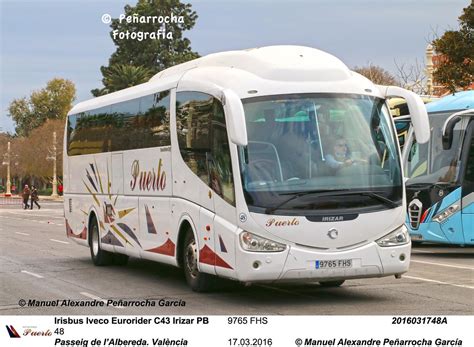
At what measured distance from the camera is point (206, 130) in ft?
45.5

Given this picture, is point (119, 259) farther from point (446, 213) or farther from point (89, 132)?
point (446, 213)

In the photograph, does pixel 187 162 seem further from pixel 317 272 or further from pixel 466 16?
pixel 466 16

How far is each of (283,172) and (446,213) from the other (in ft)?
30.2

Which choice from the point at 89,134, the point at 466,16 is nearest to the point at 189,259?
the point at 89,134

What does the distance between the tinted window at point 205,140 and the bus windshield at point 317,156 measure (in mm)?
408

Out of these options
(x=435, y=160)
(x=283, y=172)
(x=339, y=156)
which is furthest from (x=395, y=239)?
(x=435, y=160)

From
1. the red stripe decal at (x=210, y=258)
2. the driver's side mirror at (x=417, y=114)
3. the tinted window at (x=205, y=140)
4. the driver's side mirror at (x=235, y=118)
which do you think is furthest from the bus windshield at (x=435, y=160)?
the driver's side mirror at (x=235, y=118)

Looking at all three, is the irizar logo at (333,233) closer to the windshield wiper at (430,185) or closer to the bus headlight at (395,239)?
the bus headlight at (395,239)

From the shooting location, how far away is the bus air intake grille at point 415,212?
21.7m

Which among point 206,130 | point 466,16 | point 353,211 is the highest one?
point 466,16

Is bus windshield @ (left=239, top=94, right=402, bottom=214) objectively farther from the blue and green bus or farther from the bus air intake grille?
the bus air intake grille

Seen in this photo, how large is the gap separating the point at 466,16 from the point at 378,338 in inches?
979

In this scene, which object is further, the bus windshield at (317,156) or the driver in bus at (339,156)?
the driver in bus at (339,156)

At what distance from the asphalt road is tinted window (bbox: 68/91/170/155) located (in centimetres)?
231
